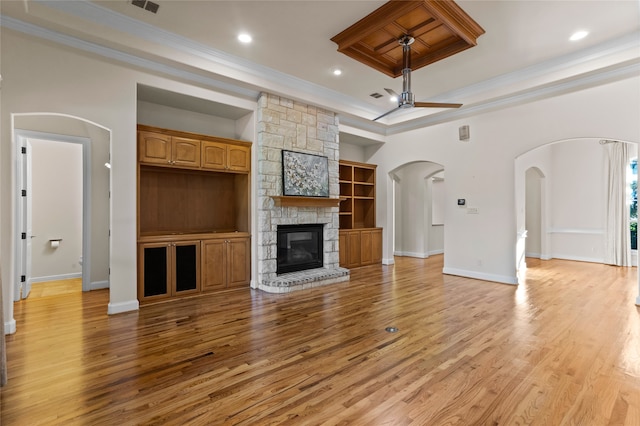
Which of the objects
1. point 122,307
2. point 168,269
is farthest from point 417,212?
point 122,307

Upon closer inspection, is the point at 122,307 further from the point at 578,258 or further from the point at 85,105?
the point at 578,258

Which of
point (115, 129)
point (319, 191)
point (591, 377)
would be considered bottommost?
point (591, 377)

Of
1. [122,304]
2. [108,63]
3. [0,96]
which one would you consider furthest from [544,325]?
[0,96]

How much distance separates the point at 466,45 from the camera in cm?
390

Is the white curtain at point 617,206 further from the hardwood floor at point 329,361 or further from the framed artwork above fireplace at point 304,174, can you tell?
the framed artwork above fireplace at point 304,174

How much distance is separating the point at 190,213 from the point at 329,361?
3.77 meters

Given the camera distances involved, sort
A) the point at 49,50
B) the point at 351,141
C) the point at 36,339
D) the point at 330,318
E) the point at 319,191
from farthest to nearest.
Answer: the point at 351,141, the point at 319,191, the point at 330,318, the point at 49,50, the point at 36,339

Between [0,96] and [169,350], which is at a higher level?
[0,96]

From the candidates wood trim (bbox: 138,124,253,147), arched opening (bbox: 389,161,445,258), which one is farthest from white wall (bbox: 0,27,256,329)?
arched opening (bbox: 389,161,445,258)

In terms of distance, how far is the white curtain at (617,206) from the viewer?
709 cm

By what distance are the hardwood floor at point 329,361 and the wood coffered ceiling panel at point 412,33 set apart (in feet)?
11.3

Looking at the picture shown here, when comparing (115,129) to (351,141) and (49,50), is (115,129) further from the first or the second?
(351,141)

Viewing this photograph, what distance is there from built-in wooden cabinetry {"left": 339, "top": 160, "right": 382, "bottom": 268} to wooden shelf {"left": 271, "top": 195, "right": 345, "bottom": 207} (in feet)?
3.77

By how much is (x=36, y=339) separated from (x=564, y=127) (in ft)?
24.8
